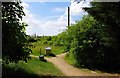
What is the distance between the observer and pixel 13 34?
1880cm

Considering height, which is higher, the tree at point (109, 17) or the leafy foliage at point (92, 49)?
the tree at point (109, 17)

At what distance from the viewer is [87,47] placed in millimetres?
27703

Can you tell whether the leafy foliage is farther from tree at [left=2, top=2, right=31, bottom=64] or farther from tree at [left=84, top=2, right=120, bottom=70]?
tree at [left=2, top=2, right=31, bottom=64]

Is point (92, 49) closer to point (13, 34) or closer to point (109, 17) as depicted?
point (109, 17)

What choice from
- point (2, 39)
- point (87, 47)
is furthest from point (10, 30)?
point (87, 47)

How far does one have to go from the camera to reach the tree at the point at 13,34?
60.3 feet

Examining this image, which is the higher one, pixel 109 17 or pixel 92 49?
pixel 109 17

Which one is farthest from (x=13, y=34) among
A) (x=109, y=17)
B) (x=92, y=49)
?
(x=92, y=49)

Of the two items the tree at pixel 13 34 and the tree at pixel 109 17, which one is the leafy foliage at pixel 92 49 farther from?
the tree at pixel 13 34

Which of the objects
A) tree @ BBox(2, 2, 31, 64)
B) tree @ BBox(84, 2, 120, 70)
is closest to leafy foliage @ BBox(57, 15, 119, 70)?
tree @ BBox(84, 2, 120, 70)

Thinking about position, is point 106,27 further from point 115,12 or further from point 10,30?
point 10,30

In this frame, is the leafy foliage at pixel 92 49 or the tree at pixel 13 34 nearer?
the tree at pixel 13 34

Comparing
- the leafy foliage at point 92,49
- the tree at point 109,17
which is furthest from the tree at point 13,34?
the leafy foliage at point 92,49

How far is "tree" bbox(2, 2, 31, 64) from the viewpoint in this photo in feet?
60.3
